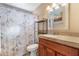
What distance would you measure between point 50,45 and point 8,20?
1.57 ft

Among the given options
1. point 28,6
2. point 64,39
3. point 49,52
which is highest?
point 28,6

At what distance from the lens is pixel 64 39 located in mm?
1265

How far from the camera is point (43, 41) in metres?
1.36

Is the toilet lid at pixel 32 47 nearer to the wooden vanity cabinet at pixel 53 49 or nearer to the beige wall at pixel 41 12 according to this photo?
the wooden vanity cabinet at pixel 53 49

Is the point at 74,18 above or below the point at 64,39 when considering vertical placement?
above

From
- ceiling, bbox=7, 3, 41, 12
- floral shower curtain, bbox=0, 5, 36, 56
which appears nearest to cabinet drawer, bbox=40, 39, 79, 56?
floral shower curtain, bbox=0, 5, 36, 56

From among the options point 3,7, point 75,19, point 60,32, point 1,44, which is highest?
point 3,7

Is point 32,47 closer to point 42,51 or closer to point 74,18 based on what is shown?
point 42,51

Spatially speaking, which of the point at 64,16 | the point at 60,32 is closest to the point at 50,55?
the point at 60,32

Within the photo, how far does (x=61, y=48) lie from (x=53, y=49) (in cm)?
9

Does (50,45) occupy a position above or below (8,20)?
below

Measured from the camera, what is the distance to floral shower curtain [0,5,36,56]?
1.31 m

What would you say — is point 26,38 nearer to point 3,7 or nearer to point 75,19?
point 3,7

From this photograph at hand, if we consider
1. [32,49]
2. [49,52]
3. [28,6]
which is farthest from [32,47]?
[28,6]
